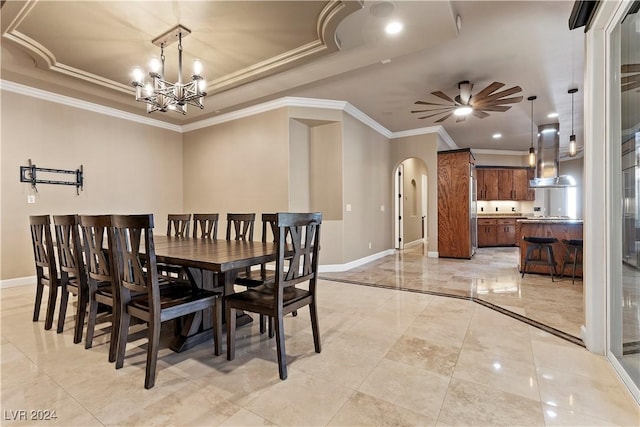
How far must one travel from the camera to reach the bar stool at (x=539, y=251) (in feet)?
15.0

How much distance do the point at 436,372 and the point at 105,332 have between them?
2753mm

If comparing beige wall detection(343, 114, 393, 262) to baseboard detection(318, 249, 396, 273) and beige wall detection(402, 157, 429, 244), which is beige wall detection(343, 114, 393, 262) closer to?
baseboard detection(318, 249, 396, 273)

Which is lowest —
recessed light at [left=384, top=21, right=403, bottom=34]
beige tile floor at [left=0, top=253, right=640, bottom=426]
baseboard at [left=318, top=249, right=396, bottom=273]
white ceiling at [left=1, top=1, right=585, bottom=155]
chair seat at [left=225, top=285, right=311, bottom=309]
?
beige tile floor at [left=0, top=253, right=640, bottom=426]

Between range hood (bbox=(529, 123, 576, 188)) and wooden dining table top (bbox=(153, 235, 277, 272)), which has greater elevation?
range hood (bbox=(529, 123, 576, 188))

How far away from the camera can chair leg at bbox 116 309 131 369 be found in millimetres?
2027

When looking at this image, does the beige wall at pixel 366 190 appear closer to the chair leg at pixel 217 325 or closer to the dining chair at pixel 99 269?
the chair leg at pixel 217 325

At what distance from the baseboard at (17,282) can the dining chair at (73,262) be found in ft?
8.63

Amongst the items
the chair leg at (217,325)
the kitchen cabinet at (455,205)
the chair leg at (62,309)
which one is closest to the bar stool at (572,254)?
the kitchen cabinet at (455,205)

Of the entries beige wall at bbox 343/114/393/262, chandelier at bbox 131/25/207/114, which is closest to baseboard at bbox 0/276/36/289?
chandelier at bbox 131/25/207/114

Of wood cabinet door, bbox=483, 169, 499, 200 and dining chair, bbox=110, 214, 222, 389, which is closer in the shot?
dining chair, bbox=110, 214, 222, 389

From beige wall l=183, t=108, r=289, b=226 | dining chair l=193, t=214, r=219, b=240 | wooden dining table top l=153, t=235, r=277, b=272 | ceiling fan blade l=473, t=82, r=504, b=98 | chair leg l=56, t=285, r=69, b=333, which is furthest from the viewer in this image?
beige wall l=183, t=108, r=289, b=226

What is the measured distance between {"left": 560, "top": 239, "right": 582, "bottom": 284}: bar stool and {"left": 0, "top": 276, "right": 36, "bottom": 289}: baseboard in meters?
7.82

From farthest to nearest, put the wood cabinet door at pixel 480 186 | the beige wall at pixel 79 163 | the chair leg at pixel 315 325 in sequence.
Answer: the wood cabinet door at pixel 480 186, the beige wall at pixel 79 163, the chair leg at pixel 315 325

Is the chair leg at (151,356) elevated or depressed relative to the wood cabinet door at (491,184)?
depressed
